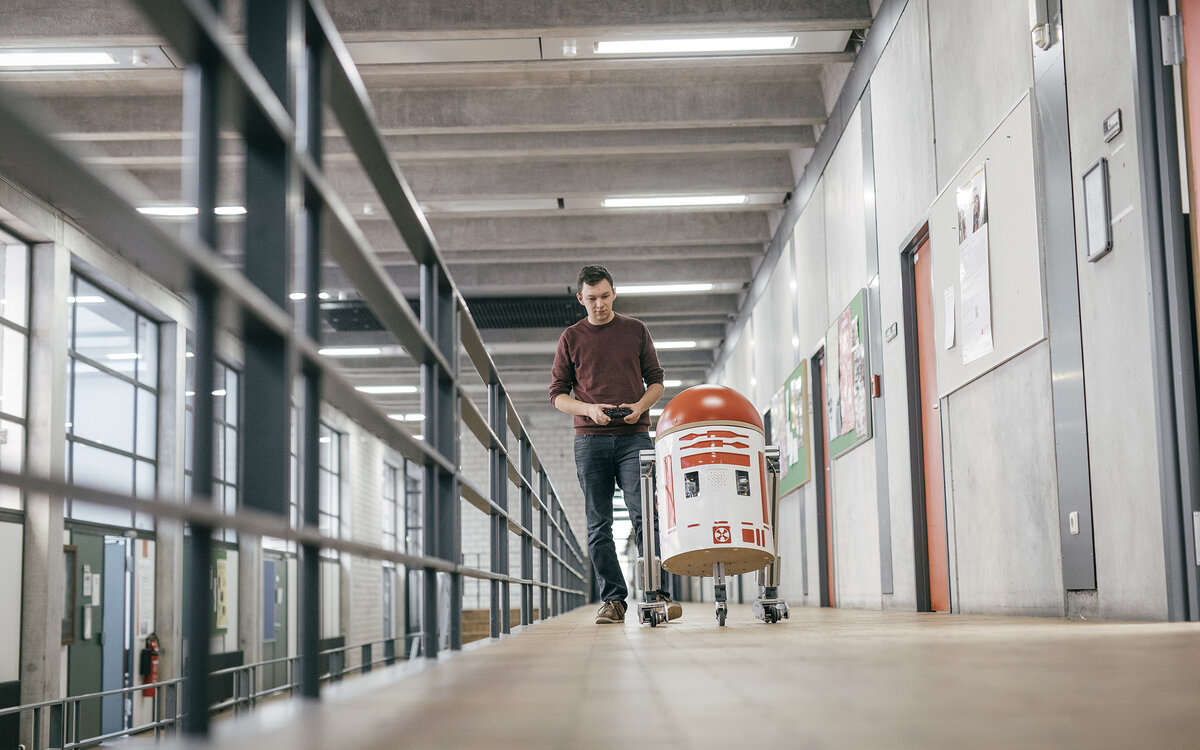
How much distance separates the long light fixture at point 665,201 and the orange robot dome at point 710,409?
Answer: 16.6ft

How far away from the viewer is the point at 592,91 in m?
7.24

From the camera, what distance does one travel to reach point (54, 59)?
6.38m

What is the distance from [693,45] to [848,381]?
2.18 m

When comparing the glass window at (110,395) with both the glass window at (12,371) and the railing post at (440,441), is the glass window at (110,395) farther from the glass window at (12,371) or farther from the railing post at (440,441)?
the railing post at (440,441)

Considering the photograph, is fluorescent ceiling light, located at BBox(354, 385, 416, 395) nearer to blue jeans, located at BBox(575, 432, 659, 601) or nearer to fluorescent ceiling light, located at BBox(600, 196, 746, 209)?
fluorescent ceiling light, located at BBox(600, 196, 746, 209)

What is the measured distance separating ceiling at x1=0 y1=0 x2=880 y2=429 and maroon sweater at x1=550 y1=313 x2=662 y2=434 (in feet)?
4.40

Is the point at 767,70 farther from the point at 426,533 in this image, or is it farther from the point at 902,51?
the point at 426,533

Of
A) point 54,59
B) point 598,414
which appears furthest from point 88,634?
Result: point 598,414

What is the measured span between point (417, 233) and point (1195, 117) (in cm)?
196

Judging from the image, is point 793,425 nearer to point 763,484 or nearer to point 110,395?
point 763,484

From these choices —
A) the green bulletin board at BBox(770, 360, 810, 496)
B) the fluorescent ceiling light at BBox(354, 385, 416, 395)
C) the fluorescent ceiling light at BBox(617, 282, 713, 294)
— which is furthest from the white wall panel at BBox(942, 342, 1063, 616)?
the fluorescent ceiling light at BBox(354, 385, 416, 395)

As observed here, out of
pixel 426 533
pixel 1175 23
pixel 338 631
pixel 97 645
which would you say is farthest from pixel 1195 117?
pixel 338 631

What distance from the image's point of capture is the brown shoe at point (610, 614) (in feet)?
12.7

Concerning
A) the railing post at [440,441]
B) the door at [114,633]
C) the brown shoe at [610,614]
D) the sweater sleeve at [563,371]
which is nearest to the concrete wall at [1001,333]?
the brown shoe at [610,614]
